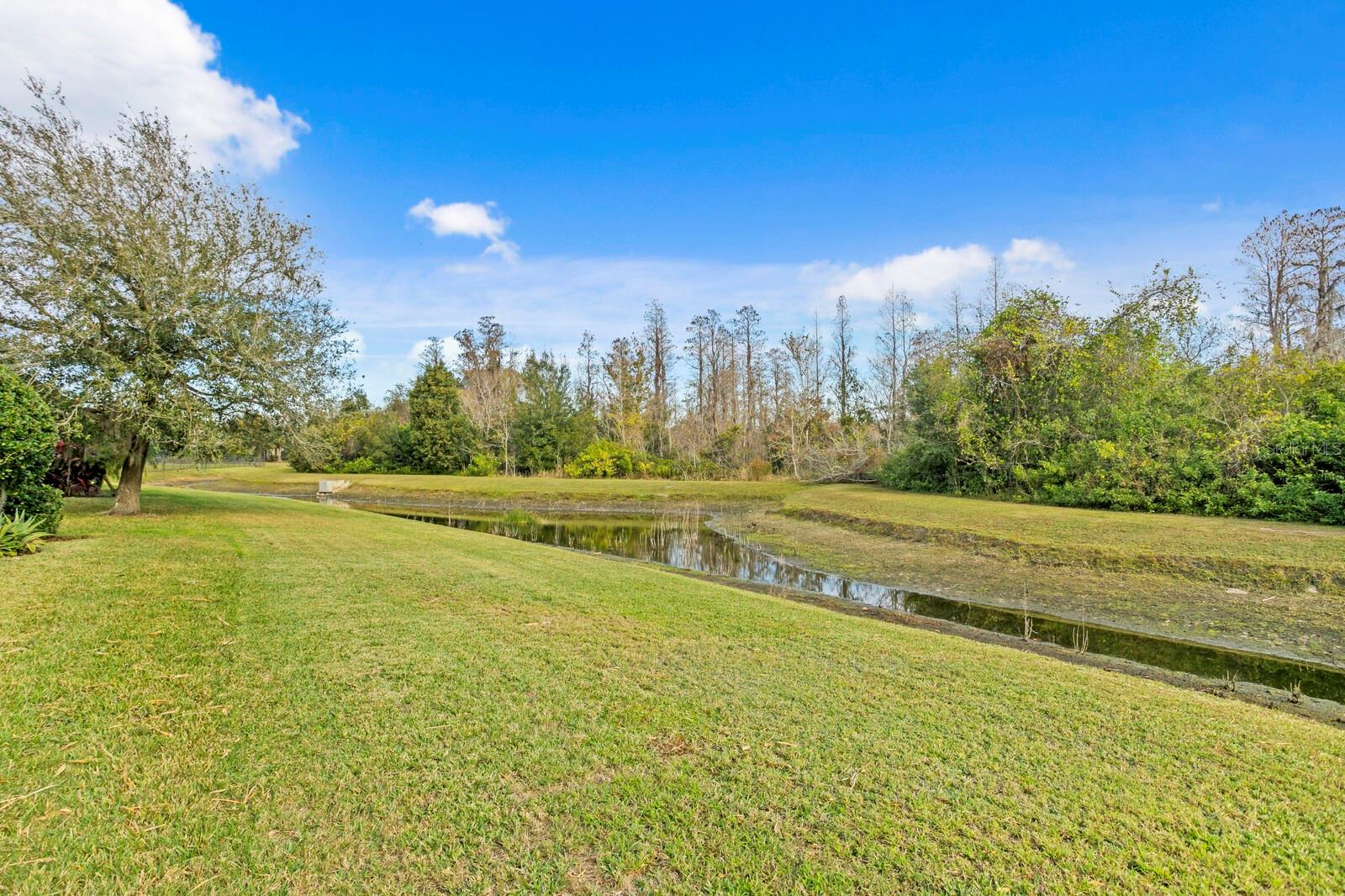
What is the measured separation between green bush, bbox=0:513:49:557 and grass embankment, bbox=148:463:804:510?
20.4 m

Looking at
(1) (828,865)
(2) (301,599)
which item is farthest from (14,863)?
(2) (301,599)

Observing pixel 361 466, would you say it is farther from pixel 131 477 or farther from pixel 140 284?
pixel 140 284

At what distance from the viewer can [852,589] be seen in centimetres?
1141

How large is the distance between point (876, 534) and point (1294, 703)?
10883mm

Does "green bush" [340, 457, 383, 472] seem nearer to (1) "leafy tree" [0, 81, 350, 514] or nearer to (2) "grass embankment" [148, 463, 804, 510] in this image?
(2) "grass embankment" [148, 463, 804, 510]

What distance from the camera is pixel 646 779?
3.07 meters

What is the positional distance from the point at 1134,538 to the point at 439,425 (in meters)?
39.4

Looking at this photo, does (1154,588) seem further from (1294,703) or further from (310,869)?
(310,869)

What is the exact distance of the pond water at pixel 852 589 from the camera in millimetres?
6781

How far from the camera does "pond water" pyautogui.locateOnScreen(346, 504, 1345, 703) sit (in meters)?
6.78

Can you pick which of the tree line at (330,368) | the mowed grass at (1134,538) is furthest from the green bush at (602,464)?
the mowed grass at (1134,538)

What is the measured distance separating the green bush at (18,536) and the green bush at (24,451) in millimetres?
300

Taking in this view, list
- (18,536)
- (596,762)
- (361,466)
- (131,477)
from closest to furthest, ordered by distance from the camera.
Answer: (596,762), (18,536), (131,477), (361,466)

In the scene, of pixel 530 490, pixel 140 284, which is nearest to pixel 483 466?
pixel 530 490
